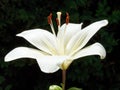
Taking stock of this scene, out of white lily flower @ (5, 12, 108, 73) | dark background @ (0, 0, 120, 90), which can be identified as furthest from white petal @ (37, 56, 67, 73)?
dark background @ (0, 0, 120, 90)

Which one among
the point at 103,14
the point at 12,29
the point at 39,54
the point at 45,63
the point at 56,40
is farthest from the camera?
the point at 12,29

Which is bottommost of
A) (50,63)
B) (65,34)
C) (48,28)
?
(50,63)

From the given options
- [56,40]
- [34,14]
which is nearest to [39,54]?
[56,40]

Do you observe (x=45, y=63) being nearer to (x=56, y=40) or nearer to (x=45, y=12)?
(x=56, y=40)

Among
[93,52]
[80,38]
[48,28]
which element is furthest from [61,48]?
[48,28]

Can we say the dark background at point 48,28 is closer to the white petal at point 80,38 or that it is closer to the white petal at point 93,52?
the white petal at point 80,38

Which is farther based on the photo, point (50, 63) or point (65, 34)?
point (65, 34)

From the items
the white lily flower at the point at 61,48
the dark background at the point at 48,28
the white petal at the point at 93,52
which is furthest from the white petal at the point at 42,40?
the dark background at the point at 48,28

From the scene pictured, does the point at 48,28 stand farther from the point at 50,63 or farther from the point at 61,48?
the point at 50,63
